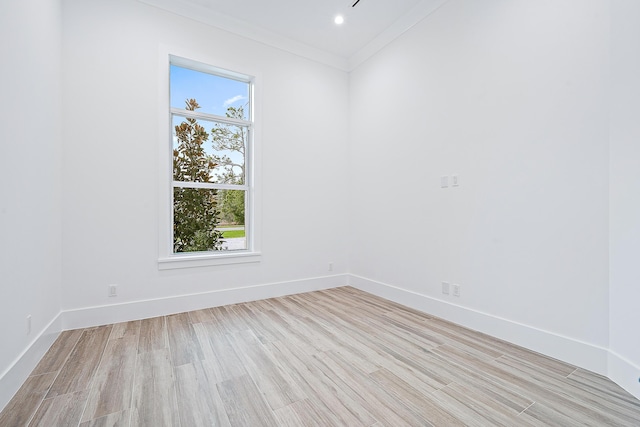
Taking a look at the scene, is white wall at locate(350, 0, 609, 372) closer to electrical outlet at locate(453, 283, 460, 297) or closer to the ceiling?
electrical outlet at locate(453, 283, 460, 297)

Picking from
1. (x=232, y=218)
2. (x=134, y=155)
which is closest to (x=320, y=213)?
(x=232, y=218)

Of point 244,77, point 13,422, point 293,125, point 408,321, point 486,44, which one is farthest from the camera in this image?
point 293,125

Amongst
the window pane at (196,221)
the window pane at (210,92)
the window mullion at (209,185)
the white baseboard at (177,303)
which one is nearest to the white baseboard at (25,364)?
the white baseboard at (177,303)

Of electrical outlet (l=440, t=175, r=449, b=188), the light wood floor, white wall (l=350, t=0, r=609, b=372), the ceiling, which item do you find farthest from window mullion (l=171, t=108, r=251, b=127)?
electrical outlet (l=440, t=175, r=449, b=188)

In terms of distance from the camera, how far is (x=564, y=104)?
7.20ft

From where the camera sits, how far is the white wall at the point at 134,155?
2781mm

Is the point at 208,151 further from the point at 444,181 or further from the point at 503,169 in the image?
the point at 503,169

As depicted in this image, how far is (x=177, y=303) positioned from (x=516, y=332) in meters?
3.27

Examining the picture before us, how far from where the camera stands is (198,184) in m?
3.47

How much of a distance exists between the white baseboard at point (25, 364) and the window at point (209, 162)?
1063mm

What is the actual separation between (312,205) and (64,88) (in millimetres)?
2892

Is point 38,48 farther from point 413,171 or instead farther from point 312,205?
point 413,171

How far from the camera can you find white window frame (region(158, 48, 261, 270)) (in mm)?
3166

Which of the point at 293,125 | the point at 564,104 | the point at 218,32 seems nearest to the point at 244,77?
the point at 218,32
